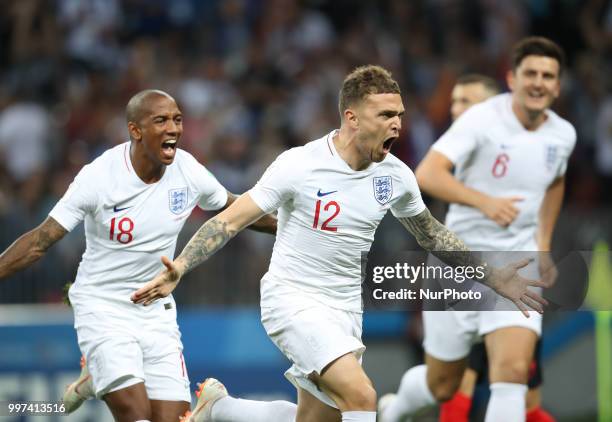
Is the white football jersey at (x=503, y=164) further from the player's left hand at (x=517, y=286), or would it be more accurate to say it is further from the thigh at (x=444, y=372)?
the player's left hand at (x=517, y=286)

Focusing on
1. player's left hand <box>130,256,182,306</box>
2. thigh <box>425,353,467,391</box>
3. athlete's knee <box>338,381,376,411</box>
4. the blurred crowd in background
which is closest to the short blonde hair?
player's left hand <box>130,256,182,306</box>

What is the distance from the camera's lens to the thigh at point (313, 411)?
7039 mm

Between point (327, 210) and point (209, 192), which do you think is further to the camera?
point (209, 192)

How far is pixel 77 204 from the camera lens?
726 centimetres

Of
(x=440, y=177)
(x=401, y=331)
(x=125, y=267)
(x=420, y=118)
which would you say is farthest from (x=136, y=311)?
(x=420, y=118)

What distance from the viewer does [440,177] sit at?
8203 millimetres

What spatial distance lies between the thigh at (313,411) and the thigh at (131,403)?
3.00ft

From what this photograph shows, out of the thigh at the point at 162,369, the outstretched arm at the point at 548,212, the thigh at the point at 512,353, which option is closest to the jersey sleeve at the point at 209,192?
the thigh at the point at 162,369

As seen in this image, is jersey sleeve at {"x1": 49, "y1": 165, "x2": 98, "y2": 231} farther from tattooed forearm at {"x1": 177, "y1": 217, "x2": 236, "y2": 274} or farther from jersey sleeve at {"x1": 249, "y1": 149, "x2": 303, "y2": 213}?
jersey sleeve at {"x1": 249, "y1": 149, "x2": 303, "y2": 213}

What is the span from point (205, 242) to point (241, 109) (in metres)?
7.67

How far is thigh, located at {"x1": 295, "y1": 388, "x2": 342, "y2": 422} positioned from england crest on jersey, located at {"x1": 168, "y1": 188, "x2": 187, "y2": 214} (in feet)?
4.49

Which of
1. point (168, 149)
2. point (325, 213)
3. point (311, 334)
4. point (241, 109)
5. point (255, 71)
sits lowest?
point (311, 334)

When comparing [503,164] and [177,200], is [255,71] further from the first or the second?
[177,200]

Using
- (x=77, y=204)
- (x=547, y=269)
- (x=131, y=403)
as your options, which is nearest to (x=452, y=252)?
(x=547, y=269)
